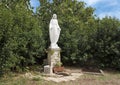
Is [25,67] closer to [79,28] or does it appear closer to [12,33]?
[12,33]

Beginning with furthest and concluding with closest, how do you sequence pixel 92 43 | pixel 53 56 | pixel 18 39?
pixel 92 43, pixel 53 56, pixel 18 39

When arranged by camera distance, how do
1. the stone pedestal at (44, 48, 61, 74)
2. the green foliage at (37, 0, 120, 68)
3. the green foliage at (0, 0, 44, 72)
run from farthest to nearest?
the green foliage at (37, 0, 120, 68), the stone pedestal at (44, 48, 61, 74), the green foliage at (0, 0, 44, 72)

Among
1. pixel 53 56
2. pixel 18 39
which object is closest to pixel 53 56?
pixel 53 56

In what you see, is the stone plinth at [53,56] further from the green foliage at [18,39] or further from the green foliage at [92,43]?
the green foliage at [92,43]

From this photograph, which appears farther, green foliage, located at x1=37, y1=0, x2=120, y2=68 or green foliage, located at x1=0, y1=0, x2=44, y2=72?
green foliage, located at x1=37, y1=0, x2=120, y2=68

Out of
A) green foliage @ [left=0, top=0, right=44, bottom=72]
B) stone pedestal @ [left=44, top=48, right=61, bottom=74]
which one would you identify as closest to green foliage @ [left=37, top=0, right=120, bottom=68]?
stone pedestal @ [left=44, top=48, right=61, bottom=74]

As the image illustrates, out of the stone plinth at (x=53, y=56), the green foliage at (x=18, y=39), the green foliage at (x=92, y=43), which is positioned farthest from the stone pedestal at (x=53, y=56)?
the green foliage at (x=92, y=43)

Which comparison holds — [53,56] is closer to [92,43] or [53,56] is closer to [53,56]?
[53,56]

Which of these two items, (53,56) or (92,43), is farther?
(92,43)

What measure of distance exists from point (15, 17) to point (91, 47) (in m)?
4.77

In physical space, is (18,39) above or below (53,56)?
above

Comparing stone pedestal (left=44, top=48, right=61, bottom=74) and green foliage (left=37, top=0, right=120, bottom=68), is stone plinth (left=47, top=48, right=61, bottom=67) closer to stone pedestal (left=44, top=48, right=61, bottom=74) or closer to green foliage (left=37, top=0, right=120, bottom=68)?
stone pedestal (left=44, top=48, right=61, bottom=74)

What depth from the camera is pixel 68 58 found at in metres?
13.5

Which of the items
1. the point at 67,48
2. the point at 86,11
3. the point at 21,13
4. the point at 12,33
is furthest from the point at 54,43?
the point at 86,11
